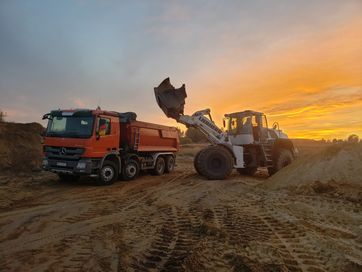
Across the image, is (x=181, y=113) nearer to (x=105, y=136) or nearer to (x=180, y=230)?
(x=105, y=136)

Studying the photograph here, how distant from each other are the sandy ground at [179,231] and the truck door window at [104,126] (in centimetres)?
272

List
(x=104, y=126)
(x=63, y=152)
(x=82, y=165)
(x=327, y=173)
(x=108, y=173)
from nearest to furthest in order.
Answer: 1. (x=327, y=173)
2. (x=82, y=165)
3. (x=63, y=152)
4. (x=104, y=126)
5. (x=108, y=173)

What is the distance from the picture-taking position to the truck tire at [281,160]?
634 inches

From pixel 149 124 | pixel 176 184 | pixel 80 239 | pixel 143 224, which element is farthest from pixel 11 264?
pixel 149 124

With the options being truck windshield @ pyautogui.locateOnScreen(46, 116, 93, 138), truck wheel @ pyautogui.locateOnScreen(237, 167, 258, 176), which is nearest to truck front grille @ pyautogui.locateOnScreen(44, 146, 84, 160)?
truck windshield @ pyautogui.locateOnScreen(46, 116, 93, 138)

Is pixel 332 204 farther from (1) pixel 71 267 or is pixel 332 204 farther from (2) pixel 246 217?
(1) pixel 71 267

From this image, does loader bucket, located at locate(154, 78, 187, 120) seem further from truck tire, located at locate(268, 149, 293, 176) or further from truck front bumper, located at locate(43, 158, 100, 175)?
truck tire, located at locate(268, 149, 293, 176)

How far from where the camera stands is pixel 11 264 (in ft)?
15.4

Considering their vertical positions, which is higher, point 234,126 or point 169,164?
point 234,126

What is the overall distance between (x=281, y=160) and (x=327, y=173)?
16.4ft

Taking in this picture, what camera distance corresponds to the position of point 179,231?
6453mm

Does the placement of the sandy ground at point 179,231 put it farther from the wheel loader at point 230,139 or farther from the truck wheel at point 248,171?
the truck wheel at point 248,171

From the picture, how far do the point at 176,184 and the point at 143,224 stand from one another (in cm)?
646

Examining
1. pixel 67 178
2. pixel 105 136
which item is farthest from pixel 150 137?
pixel 67 178
